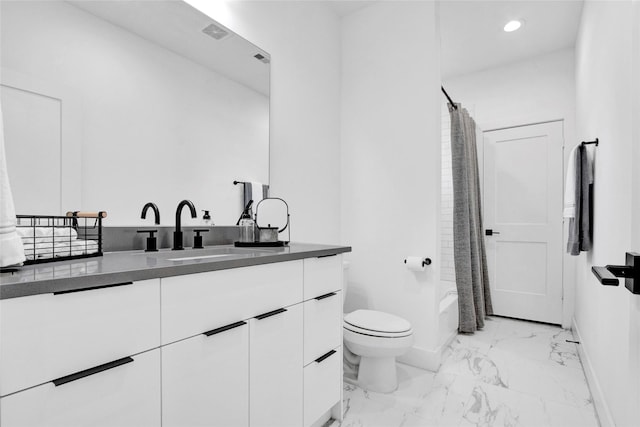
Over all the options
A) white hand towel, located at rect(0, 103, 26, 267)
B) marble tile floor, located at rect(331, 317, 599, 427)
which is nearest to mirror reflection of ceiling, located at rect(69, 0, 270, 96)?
white hand towel, located at rect(0, 103, 26, 267)

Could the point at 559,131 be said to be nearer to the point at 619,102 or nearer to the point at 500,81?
the point at 500,81

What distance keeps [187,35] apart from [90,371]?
1.51 metres

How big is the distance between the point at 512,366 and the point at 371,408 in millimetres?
1172

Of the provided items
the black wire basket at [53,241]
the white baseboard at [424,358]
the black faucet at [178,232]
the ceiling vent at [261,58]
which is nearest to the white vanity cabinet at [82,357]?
the black wire basket at [53,241]

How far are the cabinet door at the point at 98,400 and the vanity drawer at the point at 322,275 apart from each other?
684 millimetres

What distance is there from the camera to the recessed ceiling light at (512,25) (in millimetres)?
2734

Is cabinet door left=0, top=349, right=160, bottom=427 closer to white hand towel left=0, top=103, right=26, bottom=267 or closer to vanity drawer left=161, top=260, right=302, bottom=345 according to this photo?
vanity drawer left=161, top=260, right=302, bottom=345

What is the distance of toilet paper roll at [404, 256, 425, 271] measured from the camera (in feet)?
7.29

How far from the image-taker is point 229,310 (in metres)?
1.10

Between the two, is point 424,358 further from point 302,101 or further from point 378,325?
point 302,101

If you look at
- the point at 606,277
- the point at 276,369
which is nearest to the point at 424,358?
the point at 276,369

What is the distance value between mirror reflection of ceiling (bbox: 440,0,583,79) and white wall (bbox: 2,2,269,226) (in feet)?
6.50

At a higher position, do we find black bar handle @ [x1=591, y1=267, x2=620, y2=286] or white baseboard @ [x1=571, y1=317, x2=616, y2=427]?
black bar handle @ [x1=591, y1=267, x2=620, y2=286]

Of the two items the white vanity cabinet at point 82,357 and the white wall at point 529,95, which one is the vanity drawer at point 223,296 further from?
the white wall at point 529,95
